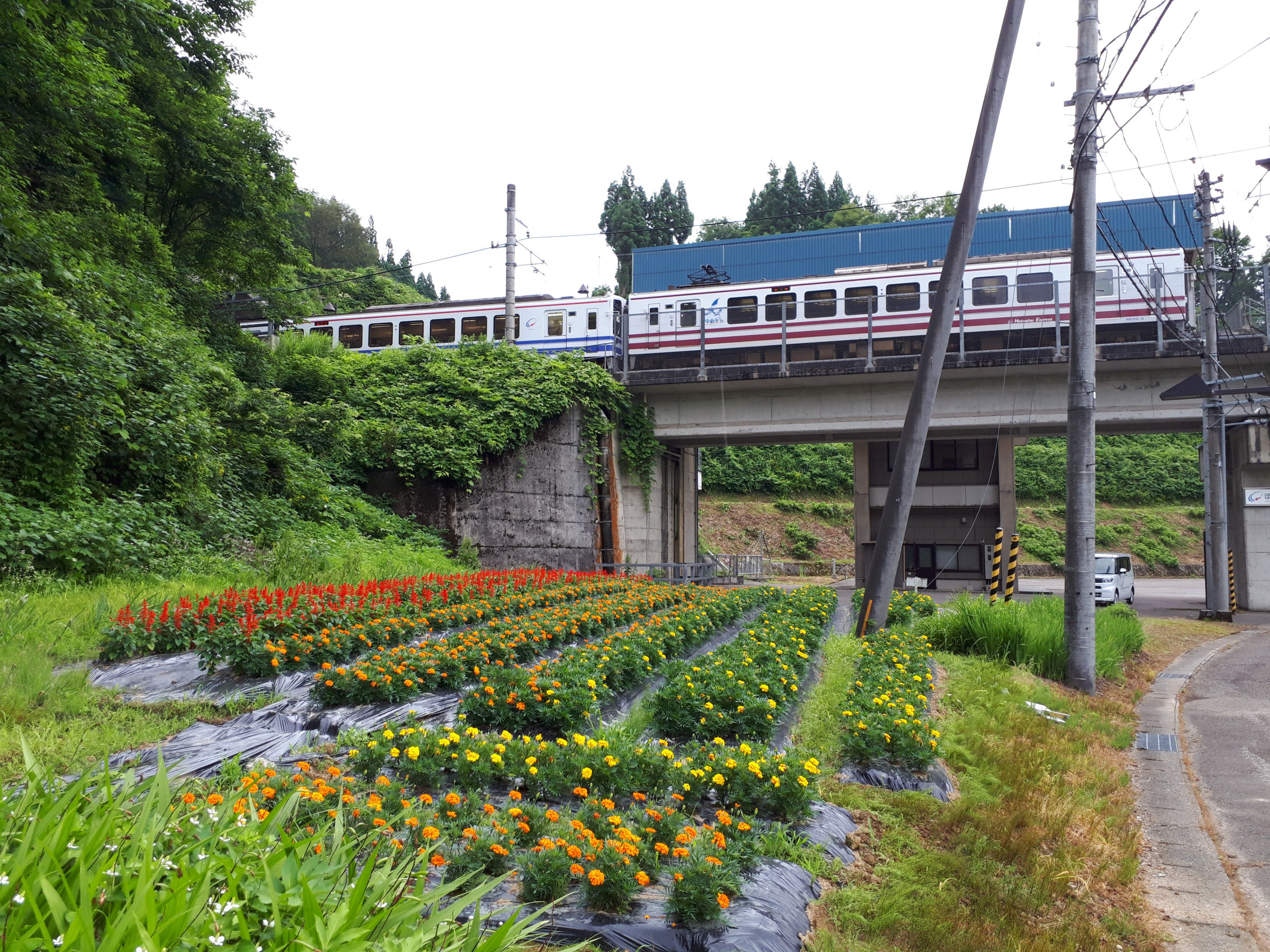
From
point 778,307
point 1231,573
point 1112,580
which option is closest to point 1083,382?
point 778,307

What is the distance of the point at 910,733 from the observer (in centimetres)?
550

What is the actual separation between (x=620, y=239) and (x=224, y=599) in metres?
59.3

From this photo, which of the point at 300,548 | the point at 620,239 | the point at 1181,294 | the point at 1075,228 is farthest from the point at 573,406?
the point at 620,239

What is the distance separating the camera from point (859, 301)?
21.4 meters

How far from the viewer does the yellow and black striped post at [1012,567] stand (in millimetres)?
18547

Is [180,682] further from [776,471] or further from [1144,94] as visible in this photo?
[776,471]

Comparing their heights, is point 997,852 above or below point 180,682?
below

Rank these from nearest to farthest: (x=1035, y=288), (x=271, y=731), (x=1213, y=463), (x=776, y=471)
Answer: (x=271, y=731), (x=1213, y=463), (x=1035, y=288), (x=776, y=471)

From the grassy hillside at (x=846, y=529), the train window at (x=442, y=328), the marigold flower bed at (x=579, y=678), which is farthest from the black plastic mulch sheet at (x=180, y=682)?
the grassy hillside at (x=846, y=529)

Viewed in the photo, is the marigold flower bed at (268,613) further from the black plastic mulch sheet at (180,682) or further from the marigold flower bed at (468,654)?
the marigold flower bed at (468,654)

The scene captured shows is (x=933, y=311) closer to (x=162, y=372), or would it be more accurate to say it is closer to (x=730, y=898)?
(x=730, y=898)

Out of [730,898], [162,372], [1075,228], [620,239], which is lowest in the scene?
[730,898]

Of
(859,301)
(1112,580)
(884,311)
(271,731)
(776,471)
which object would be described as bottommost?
(1112,580)

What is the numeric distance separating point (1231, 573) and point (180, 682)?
22919mm
